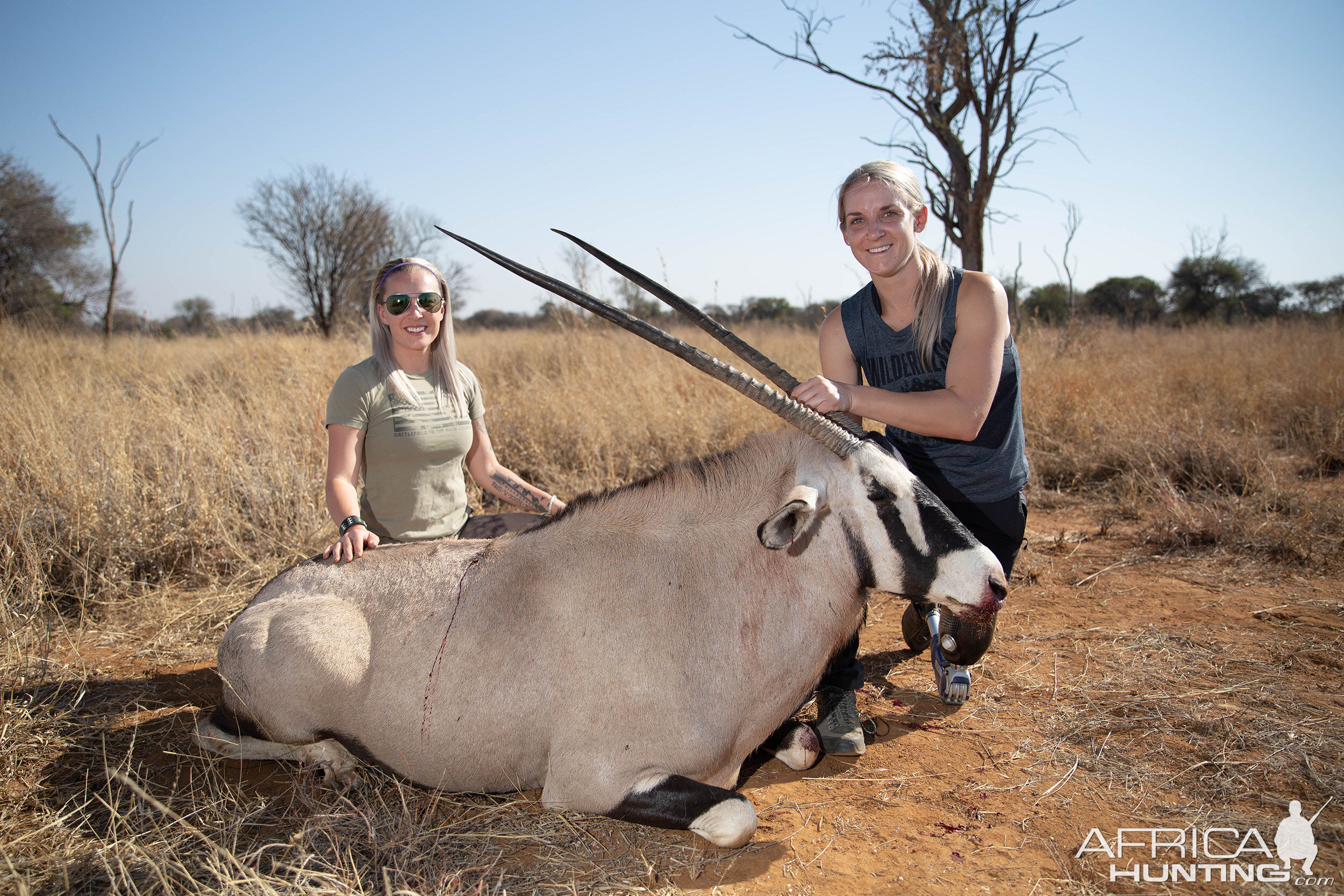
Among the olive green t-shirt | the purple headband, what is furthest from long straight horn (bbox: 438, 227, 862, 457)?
the olive green t-shirt

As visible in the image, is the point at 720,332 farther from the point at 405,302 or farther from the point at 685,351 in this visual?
the point at 405,302

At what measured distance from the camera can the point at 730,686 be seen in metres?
2.71

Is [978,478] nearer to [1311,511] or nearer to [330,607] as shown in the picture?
[330,607]

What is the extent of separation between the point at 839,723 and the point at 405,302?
2.99 m

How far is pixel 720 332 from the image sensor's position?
8.59ft

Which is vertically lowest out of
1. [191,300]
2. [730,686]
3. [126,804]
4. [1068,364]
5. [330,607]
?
[126,804]

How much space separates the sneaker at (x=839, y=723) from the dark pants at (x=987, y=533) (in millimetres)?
43

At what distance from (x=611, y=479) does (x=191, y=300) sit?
47626 mm

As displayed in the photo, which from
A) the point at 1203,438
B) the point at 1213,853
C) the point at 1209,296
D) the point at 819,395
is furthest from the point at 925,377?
the point at 1209,296

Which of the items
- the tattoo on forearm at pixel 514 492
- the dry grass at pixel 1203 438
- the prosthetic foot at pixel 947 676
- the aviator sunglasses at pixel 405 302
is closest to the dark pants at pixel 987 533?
the prosthetic foot at pixel 947 676

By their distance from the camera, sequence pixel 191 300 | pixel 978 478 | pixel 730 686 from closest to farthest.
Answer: pixel 730 686
pixel 978 478
pixel 191 300

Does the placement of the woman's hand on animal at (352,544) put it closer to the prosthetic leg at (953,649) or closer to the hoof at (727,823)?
the hoof at (727,823)

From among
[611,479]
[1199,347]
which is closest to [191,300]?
[611,479]

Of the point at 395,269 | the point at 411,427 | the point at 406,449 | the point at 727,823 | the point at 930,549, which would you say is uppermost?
the point at 395,269
